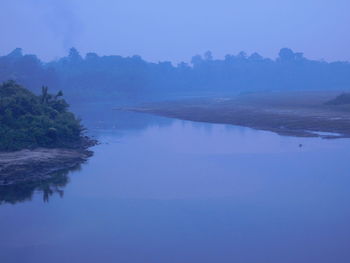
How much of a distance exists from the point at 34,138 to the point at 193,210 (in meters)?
9.50

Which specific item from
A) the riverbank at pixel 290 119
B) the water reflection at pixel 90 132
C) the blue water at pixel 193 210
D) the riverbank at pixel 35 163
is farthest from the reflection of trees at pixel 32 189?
the riverbank at pixel 290 119

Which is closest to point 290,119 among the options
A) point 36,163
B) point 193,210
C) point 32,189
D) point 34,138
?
point 34,138

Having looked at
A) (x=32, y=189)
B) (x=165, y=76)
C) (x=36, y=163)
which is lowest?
(x=32, y=189)

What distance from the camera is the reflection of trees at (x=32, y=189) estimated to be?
1457 centimetres

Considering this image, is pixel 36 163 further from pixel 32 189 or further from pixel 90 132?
pixel 90 132

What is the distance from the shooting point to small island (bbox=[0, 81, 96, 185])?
1717 centimetres

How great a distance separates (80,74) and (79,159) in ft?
194

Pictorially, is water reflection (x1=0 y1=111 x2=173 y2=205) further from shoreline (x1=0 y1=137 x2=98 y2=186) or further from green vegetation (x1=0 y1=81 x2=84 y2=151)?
green vegetation (x1=0 y1=81 x2=84 y2=151)

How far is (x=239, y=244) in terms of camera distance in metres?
10.8

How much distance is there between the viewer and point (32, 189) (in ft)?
50.5

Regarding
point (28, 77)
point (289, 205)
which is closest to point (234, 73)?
point (28, 77)

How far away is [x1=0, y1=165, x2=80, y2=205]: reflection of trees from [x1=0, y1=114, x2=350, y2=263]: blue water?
0.53ft

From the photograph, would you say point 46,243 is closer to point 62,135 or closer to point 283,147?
point 62,135

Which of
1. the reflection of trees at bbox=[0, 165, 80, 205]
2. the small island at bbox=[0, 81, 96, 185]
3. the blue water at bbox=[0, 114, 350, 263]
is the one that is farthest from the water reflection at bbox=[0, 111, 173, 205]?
the small island at bbox=[0, 81, 96, 185]
